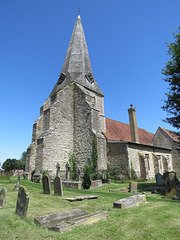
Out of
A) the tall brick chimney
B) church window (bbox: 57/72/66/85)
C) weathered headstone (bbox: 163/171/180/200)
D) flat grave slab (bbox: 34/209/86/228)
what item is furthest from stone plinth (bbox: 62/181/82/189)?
church window (bbox: 57/72/66/85)

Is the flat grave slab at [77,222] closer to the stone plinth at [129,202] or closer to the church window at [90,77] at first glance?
the stone plinth at [129,202]

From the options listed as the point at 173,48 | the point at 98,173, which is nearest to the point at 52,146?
the point at 98,173

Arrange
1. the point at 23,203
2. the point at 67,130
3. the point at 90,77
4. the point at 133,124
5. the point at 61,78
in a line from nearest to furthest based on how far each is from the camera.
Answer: the point at 23,203 → the point at 67,130 → the point at 133,124 → the point at 61,78 → the point at 90,77

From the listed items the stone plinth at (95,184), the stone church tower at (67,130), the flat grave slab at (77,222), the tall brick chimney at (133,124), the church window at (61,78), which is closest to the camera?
the flat grave slab at (77,222)

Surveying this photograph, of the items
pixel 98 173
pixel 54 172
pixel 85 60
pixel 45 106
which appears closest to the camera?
pixel 98 173

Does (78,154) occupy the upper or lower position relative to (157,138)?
lower

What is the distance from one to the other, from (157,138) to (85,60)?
1820cm

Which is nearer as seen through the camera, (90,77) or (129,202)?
(129,202)

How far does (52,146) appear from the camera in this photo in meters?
15.8

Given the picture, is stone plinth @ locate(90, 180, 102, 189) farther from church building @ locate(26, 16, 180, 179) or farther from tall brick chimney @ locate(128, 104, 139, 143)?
tall brick chimney @ locate(128, 104, 139, 143)

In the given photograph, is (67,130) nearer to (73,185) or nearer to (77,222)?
(73,185)

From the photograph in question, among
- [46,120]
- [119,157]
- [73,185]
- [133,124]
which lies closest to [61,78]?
[46,120]

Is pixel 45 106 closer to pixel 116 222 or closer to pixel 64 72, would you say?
pixel 64 72

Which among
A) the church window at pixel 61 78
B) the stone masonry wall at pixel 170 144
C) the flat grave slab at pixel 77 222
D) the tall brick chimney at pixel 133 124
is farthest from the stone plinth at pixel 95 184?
the stone masonry wall at pixel 170 144
